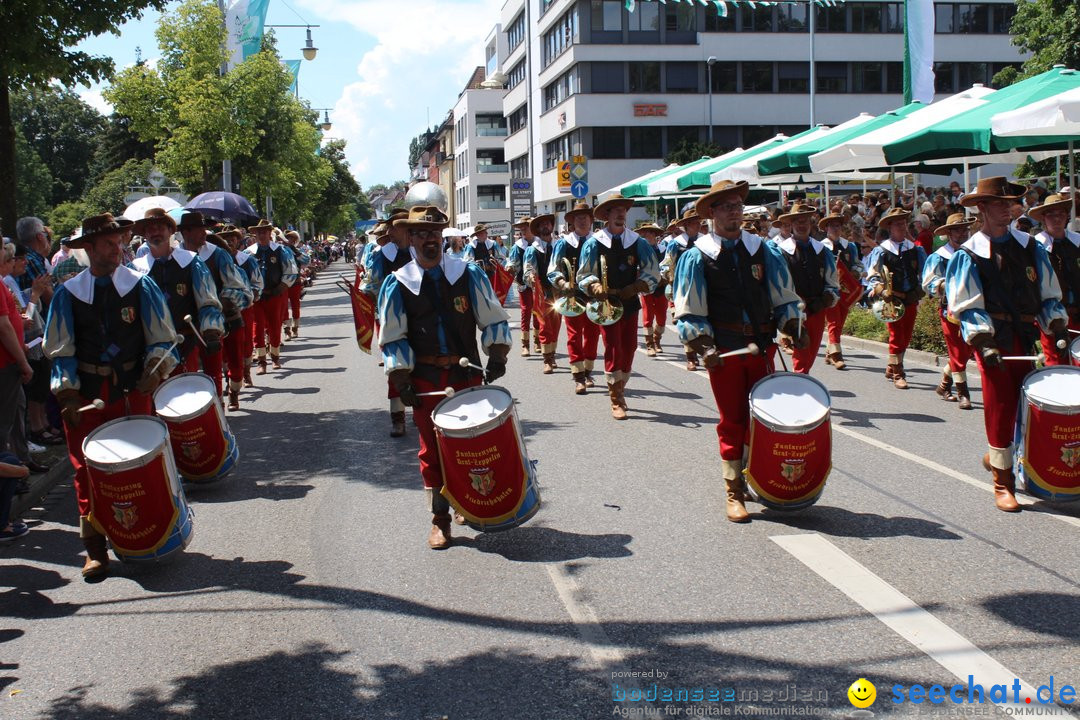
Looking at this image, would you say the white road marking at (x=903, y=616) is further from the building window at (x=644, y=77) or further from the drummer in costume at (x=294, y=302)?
the building window at (x=644, y=77)

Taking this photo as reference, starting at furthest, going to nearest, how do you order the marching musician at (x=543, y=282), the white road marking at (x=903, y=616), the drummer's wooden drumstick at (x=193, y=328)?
the marching musician at (x=543, y=282), the drummer's wooden drumstick at (x=193, y=328), the white road marking at (x=903, y=616)

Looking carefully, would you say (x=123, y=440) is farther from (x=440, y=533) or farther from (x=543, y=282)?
(x=543, y=282)

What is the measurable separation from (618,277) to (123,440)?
5.88m

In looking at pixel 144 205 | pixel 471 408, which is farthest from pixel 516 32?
pixel 471 408

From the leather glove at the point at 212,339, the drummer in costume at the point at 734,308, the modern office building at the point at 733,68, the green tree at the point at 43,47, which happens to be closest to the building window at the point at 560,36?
the modern office building at the point at 733,68

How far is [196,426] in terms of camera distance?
24.9 ft

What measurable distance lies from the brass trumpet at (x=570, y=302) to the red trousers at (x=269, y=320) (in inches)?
205

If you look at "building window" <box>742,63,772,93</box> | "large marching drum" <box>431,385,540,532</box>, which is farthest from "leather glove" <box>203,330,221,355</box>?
"building window" <box>742,63,772,93</box>

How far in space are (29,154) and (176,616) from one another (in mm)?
79156

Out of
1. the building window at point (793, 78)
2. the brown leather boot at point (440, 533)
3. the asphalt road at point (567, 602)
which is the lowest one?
the asphalt road at point (567, 602)

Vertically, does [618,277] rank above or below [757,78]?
below

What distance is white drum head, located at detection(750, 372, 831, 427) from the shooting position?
614 centimetres

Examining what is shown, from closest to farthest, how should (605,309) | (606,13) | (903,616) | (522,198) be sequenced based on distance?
(903,616), (605,309), (522,198), (606,13)

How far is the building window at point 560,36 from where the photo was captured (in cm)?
5403
